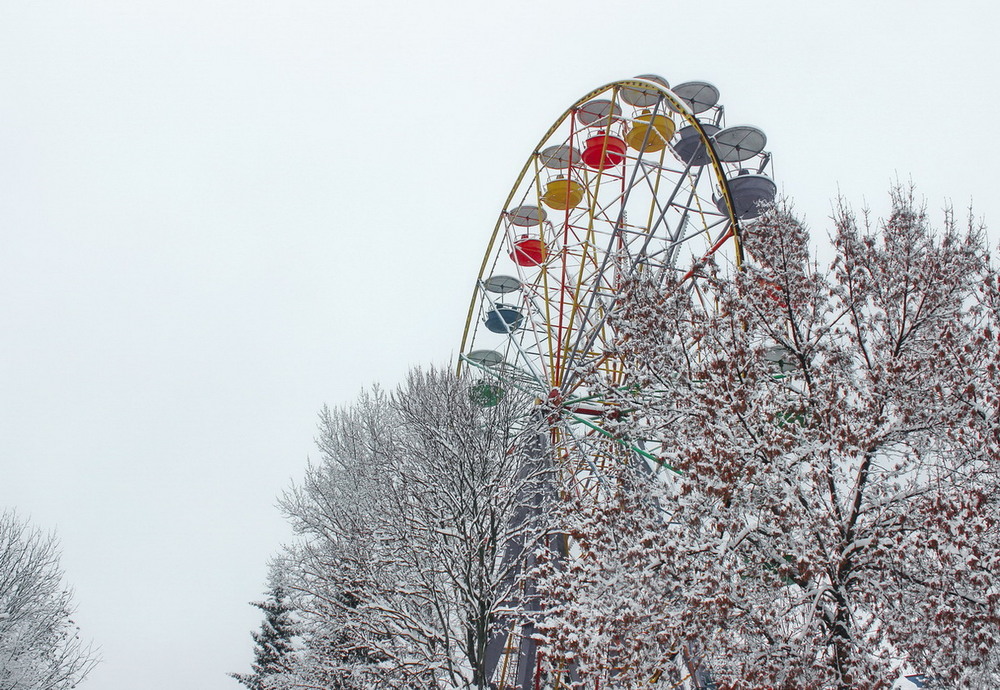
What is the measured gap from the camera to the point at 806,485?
22.2 ft

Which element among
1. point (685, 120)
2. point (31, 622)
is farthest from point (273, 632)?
point (685, 120)

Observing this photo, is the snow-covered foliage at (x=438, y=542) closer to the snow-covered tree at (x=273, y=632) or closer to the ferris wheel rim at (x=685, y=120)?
the ferris wheel rim at (x=685, y=120)

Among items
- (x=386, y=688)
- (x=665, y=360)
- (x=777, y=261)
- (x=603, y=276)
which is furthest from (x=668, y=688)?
(x=603, y=276)

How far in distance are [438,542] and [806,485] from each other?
21.6ft

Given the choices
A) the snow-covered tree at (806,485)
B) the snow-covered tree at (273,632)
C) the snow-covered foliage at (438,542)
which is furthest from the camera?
the snow-covered tree at (273,632)

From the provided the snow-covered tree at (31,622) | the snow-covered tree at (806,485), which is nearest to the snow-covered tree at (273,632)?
the snow-covered tree at (31,622)

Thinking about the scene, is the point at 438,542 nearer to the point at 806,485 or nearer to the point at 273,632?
the point at 806,485

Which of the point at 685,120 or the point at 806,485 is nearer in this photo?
the point at 806,485

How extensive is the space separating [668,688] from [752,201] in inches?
381

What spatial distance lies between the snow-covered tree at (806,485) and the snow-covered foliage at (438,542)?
121 inches

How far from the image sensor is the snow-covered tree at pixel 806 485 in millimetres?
6262

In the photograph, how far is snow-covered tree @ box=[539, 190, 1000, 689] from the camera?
6.26 meters

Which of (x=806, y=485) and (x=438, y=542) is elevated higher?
(x=438, y=542)

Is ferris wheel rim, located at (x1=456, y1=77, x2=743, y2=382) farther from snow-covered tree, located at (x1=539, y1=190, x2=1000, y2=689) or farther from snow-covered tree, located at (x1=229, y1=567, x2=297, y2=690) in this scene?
snow-covered tree, located at (x1=229, y1=567, x2=297, y2=690)
